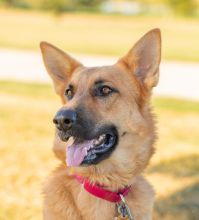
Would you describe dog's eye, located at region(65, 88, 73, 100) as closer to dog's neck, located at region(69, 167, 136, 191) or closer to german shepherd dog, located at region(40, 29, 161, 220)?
german shepherd dog, located at region(40, 29, 161, 220)

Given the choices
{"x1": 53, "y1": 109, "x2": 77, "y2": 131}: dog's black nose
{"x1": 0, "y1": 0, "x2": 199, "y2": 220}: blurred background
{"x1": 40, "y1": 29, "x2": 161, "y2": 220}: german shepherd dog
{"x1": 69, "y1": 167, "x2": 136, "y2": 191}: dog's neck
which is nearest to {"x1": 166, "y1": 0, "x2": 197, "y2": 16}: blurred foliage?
{"x1": 0, "y1": 0, "x2": 199, "y2": 220}: blurred background

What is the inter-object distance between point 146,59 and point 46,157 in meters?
3.45

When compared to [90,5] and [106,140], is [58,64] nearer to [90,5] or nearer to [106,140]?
[106,140]

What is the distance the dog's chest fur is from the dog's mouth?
0.84 ft

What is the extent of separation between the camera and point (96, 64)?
1930 centimetres

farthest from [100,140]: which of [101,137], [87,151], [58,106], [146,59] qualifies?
[58,106]

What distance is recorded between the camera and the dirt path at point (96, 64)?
15220 millimetres

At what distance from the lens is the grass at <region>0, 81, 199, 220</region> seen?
6.12m

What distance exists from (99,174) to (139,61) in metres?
1.09

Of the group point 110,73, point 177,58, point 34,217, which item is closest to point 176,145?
point 34,217

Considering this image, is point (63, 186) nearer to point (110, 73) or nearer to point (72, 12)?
point (110, 73)

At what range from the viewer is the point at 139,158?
4590 millimetres

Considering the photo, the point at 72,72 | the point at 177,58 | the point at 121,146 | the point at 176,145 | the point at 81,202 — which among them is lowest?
the point at 177,58

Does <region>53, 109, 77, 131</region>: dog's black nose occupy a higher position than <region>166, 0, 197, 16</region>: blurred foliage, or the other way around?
<region>53, 109, 77, 131</region>: dog's black nose
